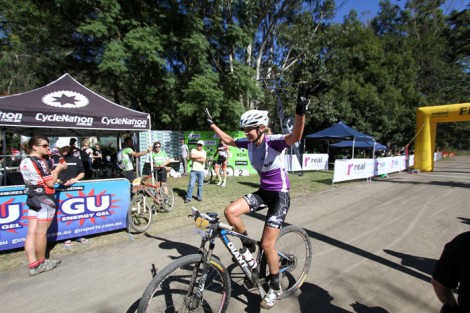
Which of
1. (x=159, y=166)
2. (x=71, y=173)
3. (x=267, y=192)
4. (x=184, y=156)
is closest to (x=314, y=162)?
(x=184, y=156)

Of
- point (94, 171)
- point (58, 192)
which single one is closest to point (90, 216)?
point (58, 192)

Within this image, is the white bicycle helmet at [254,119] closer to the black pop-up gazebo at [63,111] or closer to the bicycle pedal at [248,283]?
the bicycle pedal at [248,283]

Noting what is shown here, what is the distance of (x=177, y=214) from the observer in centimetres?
722

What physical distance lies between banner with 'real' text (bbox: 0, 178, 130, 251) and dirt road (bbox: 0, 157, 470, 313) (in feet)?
2.39

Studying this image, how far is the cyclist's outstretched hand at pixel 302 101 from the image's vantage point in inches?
90.7

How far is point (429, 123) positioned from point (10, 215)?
1990 cm

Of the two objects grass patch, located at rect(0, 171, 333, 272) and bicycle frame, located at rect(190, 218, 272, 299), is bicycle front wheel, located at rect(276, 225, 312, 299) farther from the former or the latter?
grass patch, located at rect(0, 171, 333, 272)

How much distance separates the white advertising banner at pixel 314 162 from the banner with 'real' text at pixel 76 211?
13.4m

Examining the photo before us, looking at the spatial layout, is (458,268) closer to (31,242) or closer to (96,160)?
(31,242)

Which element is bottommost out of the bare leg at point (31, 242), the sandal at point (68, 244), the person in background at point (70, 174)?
the sandal at point (68, 244)

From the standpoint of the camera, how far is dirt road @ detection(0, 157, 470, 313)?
3184 millimetres

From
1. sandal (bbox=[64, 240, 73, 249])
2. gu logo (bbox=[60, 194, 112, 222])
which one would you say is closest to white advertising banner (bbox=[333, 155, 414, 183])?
gu logo (bbox=[60, 194, 112, 222])

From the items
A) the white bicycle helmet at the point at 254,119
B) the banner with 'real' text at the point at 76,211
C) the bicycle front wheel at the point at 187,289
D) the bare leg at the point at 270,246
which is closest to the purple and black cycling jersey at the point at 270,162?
the white bicycle helmet at the point at 254,119

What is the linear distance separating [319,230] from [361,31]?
28.8 meters
